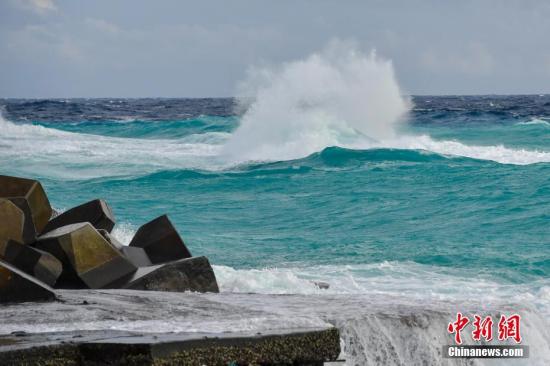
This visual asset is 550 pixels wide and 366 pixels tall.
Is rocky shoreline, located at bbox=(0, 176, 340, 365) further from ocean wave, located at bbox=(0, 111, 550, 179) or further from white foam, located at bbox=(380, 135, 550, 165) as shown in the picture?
white foam, located at bbox=(380, 135, 550, 165)

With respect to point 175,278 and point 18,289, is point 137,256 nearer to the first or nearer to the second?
point 175,278

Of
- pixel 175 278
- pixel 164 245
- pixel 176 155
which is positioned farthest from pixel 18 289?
pixel 176 155

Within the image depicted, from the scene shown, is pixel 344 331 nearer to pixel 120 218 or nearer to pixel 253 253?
pixel 253 253

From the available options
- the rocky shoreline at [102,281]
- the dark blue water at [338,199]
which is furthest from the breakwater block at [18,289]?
the dark blue water at [338,199]

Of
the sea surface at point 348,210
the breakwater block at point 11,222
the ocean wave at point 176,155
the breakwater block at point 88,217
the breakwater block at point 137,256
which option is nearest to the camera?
the sea surface at point 348,210

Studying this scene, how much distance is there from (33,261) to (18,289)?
33.7 inches

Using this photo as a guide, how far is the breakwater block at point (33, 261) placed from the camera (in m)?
6.05

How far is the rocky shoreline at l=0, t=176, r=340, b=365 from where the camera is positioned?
3713 millimetres

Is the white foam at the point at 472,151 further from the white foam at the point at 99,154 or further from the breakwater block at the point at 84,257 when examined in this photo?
the breakwater block at the point at 84,257

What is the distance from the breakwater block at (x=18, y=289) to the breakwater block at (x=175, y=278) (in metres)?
1.14

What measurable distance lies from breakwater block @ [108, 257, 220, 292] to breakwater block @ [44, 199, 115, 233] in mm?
1307

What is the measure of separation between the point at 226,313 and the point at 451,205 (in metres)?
12.0

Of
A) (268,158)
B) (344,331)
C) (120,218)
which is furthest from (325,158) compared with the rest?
(344,331)

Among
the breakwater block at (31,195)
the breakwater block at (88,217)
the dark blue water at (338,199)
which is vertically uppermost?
the breakwater block at (31,195)
